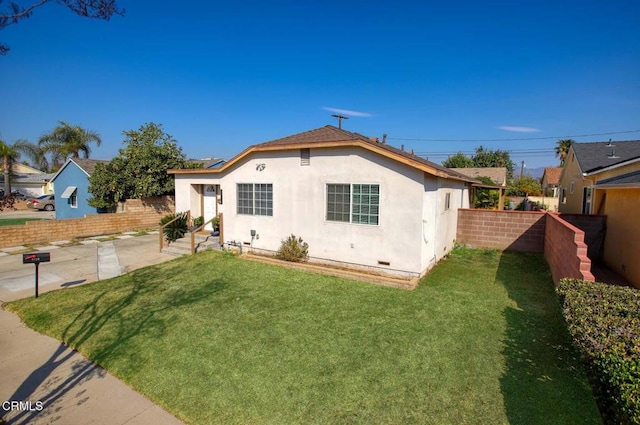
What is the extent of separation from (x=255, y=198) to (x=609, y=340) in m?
10.1

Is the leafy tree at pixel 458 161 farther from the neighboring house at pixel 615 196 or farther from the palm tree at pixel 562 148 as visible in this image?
the neighboring house at pixel 615 196

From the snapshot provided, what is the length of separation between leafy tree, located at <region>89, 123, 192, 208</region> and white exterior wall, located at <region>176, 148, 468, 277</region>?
928cm

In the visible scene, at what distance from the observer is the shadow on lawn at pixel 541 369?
3.83 metres

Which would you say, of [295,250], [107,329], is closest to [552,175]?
[295,250]

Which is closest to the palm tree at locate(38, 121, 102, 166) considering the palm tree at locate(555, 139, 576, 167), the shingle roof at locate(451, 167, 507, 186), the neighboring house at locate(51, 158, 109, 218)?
the neighboring house at locate(51, 158, 109, 218)

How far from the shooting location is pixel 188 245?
42.6ft

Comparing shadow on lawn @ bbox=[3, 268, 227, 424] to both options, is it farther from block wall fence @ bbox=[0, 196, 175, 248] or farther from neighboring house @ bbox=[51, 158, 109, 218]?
neighboring house @ bbox=[51, 158, 109, 218]

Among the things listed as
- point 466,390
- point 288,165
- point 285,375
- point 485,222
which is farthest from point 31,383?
point 485,222

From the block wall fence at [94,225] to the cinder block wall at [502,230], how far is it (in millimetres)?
17428

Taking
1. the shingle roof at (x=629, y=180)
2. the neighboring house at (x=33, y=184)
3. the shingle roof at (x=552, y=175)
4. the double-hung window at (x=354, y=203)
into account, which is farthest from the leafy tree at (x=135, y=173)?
the shingle roof at (x=552, y=175)

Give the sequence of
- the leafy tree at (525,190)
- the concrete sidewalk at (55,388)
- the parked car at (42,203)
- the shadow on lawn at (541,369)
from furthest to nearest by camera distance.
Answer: the leafy tree at (525,190) < the parked car at (42,203) < the concrete sidewalk at (55,388) < the shadow on lawn at (541,369)

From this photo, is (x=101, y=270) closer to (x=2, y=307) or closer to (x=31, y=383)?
(x=2, y=307)

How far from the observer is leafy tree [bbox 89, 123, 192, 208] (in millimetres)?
19172

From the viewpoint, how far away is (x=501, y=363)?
491 centimetres
